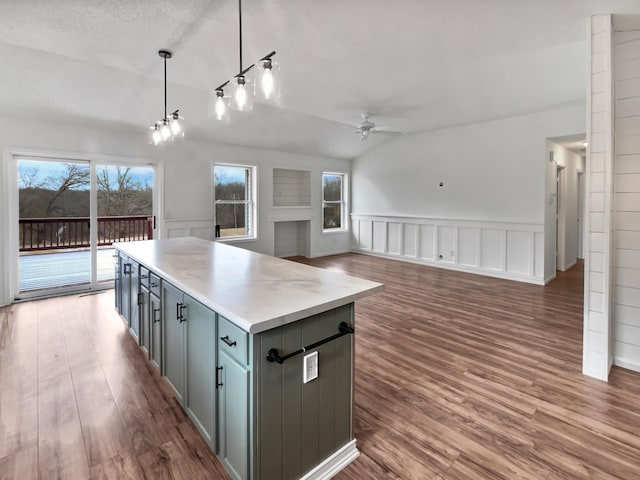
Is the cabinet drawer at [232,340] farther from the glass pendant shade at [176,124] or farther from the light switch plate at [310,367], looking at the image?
the glass pendant shade at [176,124]

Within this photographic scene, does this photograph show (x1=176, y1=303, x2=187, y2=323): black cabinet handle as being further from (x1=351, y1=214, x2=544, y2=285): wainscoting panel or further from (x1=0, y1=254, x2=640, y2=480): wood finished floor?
(x1=351, y1=214, x2=544, y2=285): wainscoting panel

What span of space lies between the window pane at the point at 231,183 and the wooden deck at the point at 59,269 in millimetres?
2244

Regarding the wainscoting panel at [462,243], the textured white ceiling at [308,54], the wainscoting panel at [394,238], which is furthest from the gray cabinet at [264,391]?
the wainscoting panel at [394,238]

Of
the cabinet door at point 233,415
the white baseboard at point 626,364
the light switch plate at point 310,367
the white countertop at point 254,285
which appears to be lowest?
the white baseboard at point 626,364

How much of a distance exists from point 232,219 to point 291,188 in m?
1.80

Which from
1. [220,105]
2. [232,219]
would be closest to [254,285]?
[220,105]

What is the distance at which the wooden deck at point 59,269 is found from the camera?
15.5 feet

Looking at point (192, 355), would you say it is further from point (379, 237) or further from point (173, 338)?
point (379, 237)

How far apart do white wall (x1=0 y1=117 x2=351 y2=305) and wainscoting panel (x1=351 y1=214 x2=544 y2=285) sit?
1.23 m

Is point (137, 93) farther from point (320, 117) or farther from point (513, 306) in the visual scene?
point (513, 306)

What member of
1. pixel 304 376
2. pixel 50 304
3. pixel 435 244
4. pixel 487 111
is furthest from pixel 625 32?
pixel 50 304

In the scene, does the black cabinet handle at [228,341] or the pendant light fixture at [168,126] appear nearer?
the black cabinet handle at [228,341]

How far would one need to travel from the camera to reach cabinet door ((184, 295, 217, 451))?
1.68 meters

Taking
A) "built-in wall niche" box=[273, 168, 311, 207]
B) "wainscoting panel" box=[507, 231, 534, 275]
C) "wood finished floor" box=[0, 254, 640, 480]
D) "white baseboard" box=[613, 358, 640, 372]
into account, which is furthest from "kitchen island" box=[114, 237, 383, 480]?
"built-in wall niche" box=[273, 168, 311, 207]
